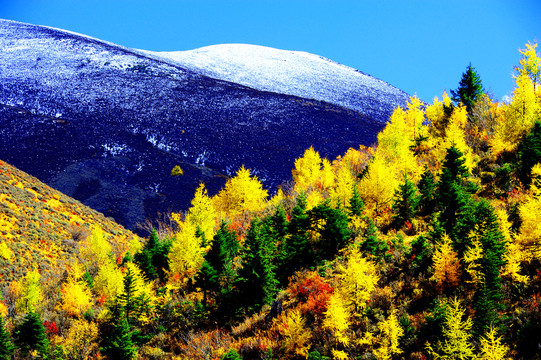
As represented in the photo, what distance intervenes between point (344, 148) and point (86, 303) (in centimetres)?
8290

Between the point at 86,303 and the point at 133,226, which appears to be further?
the point at 133,226

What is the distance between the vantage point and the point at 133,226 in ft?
229

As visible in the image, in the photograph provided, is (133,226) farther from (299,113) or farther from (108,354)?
(299,113)

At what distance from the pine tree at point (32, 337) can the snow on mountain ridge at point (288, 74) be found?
402 feet

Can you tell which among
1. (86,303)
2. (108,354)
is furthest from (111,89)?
(108,354)

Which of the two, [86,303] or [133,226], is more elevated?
[133,226]

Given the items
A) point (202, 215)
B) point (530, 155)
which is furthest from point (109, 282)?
point (530, 155)

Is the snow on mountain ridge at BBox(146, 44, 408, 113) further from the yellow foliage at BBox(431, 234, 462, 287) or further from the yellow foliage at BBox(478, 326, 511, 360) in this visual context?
the yellow foliage at BBox(478, 326, 511, 360)

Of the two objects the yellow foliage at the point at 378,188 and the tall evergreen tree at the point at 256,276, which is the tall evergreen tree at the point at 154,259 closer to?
the tall evergreen tree at the point at 256,276

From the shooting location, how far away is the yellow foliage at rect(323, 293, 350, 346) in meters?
18.6

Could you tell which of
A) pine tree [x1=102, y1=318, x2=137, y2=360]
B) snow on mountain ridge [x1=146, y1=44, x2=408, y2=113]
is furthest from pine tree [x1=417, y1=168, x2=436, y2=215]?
snow on mountain ridge [x1=146, y1=44, x2=408, y2=113]

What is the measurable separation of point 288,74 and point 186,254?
14901cm

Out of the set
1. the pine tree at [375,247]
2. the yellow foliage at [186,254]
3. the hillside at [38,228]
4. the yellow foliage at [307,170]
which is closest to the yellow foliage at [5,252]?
the hillside at [38,228]

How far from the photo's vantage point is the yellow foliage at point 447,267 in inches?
751
